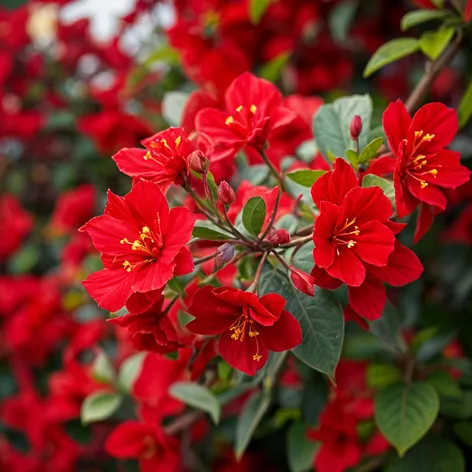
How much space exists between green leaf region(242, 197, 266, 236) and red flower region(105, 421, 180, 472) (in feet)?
1.31

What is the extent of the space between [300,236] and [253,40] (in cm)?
70

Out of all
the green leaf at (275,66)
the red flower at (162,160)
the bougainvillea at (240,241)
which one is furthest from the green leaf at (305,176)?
the green leaf at (275,66)

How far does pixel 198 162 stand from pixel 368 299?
0.65 ft

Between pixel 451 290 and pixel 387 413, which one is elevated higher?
Answer: pixel 387 413

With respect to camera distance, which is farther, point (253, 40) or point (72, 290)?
point (72, 290)

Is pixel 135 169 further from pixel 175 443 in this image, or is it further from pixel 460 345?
pixel 460 345

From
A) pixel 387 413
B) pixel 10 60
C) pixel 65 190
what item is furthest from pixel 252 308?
pixel 10 60

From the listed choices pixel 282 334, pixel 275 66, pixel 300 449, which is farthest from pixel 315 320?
pixel 275 66

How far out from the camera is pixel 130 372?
106cm

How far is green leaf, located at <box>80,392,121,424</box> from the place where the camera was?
38.2 inches

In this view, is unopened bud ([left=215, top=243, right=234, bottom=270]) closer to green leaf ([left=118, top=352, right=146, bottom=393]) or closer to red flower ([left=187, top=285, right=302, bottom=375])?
red flower ([left=187, top=285, right=302, bottom=375])

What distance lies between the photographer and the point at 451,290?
49.4 inches

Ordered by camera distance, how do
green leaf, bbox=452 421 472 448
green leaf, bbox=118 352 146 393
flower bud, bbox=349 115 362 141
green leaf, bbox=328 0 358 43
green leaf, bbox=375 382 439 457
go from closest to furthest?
flower bud, bbox=349 115 362 141 → green leaf, bbox=375 382 439 457 → green leaf, bbox=452 421 472 448 → green leaf, bbox=118 352 146 393 → green leaf, bbox=328 0 358 43

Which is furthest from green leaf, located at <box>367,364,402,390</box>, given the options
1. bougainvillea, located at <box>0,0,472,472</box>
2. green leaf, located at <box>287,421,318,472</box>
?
green leaf, located at <box>287,421,318,472</box>
